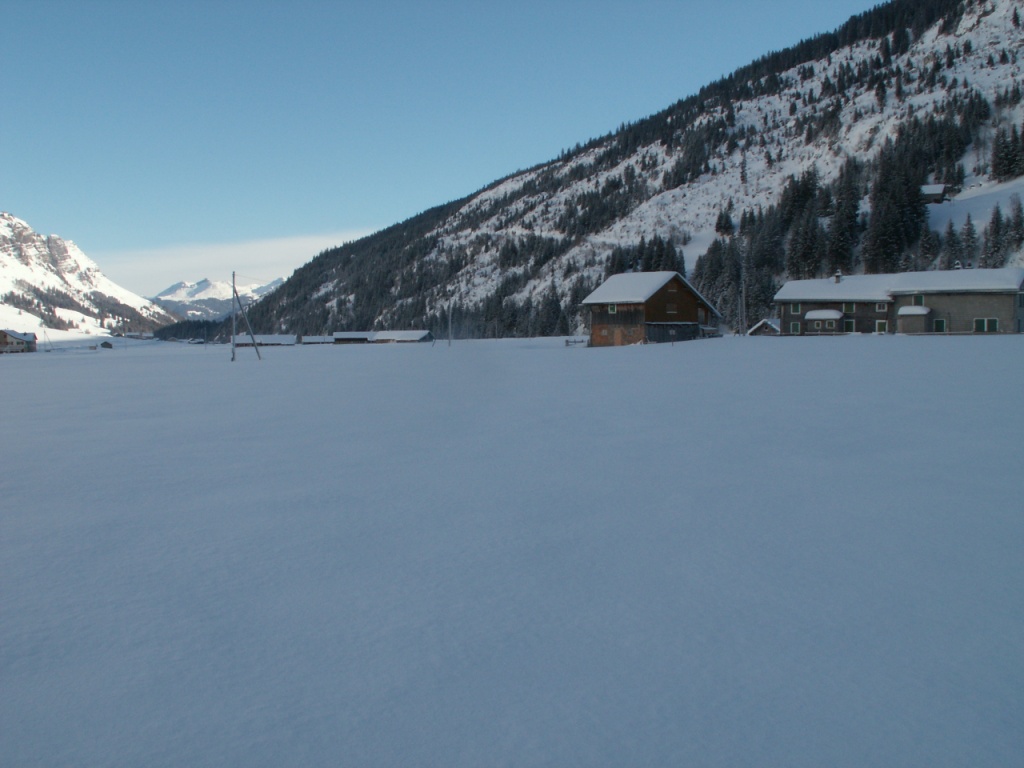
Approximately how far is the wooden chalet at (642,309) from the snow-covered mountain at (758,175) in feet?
102

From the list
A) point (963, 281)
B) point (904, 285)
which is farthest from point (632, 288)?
point (963, 281)

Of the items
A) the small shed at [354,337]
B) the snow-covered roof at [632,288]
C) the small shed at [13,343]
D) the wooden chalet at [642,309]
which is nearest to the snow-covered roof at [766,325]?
the wooden chalet at [642,309]

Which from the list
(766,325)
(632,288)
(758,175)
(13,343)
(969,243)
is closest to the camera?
(632,288)

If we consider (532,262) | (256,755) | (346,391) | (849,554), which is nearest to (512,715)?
(256,755)

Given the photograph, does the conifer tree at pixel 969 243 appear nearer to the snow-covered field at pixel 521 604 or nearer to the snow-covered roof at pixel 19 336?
the snow-covered field at pixel 521 604

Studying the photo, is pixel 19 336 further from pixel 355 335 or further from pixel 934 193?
pixel 934 193

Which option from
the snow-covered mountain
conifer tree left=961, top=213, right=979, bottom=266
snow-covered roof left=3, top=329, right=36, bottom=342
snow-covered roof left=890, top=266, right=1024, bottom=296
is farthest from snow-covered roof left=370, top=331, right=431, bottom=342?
conifer tree left=961, top=213, right=979, bottom=266

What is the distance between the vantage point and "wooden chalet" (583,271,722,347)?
5841 centimetres

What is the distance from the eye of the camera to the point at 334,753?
2.95m

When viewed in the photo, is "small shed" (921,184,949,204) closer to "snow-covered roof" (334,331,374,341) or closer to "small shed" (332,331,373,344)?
"small shed" (332,331,373,344)

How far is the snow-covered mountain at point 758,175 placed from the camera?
10038 centimetres

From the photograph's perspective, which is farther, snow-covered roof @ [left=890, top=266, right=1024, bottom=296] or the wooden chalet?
the wooden chalet

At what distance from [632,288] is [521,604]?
190 feet

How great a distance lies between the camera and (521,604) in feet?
14.4
